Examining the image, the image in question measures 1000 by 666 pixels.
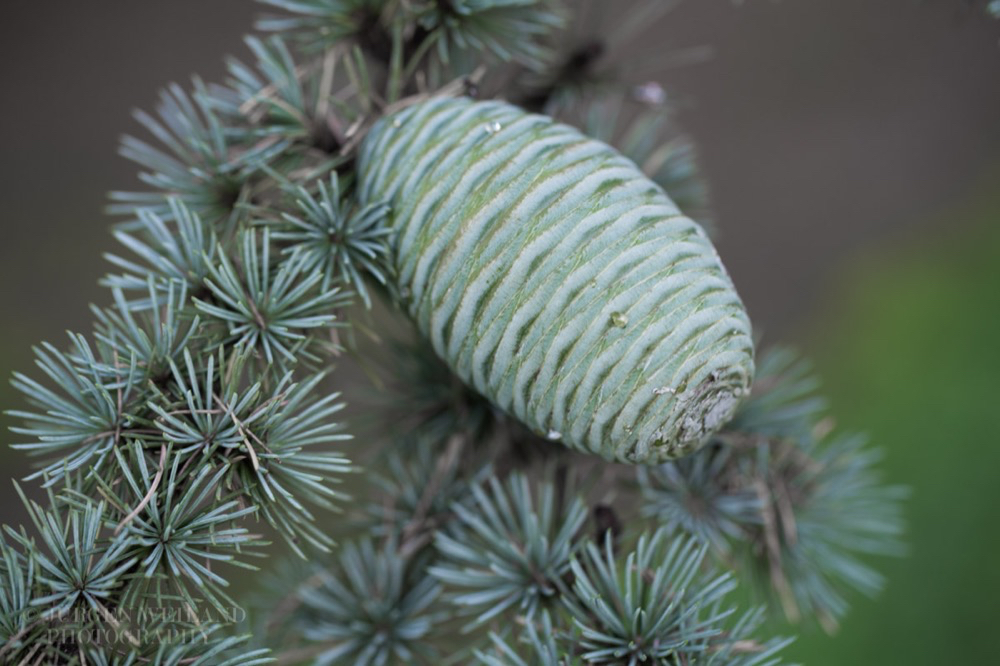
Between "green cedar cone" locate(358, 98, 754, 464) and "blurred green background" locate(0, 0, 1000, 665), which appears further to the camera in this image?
"blurred green background" locate(0, 0, 1000, 665)

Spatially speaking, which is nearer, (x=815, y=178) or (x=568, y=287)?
(x=568, y=287)

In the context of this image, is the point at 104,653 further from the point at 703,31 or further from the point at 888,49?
the point at 888,49

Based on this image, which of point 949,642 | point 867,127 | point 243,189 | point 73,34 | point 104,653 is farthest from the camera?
point 867,127

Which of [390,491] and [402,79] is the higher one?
[402,79]

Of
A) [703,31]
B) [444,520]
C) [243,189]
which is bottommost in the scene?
[444,520]

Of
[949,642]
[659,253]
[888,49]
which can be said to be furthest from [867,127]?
[659,253]

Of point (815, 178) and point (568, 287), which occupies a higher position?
point (815, 178)

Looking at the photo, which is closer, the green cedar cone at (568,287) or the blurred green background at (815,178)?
the green cedar cone at (568,287)

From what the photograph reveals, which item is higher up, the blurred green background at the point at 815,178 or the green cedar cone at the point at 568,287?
the blurred green background at the point at 815,178
